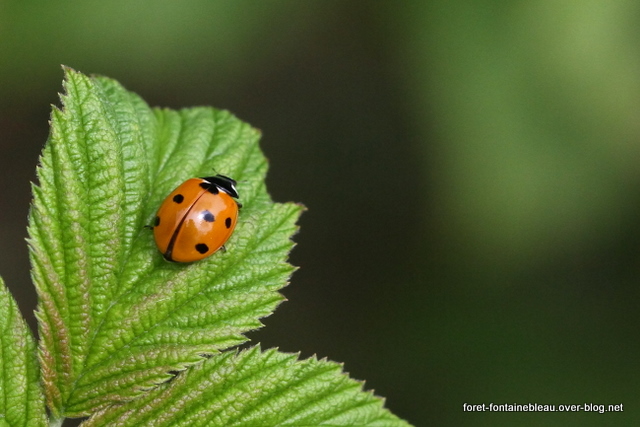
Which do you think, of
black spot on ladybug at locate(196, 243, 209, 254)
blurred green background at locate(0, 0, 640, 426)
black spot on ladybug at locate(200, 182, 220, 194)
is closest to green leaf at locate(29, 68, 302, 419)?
black spot on ladybug at locate(196, 243, 209, 254)

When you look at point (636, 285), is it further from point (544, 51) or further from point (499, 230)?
point (544, 51)

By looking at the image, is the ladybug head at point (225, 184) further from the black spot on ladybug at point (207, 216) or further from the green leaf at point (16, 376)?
the green leaf at point (16, 376)

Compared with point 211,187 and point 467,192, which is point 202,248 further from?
point 467,192

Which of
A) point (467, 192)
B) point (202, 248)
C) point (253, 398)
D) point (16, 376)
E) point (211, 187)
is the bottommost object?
point (16, 376)

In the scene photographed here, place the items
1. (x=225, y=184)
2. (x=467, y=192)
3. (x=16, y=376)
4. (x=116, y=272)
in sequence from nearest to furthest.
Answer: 1. (x=16, y=376)
2. (x=116, y=272)
3. (x=225, y=184)
4. (x=467, y=192)

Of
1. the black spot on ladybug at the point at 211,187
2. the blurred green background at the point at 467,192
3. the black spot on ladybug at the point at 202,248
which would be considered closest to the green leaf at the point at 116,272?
the black spot on ladybug at the point at 202,248

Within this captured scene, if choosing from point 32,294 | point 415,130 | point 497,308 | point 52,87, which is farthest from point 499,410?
point 52,87

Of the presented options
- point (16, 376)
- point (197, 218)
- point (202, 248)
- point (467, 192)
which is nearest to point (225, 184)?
point (197, 218)
